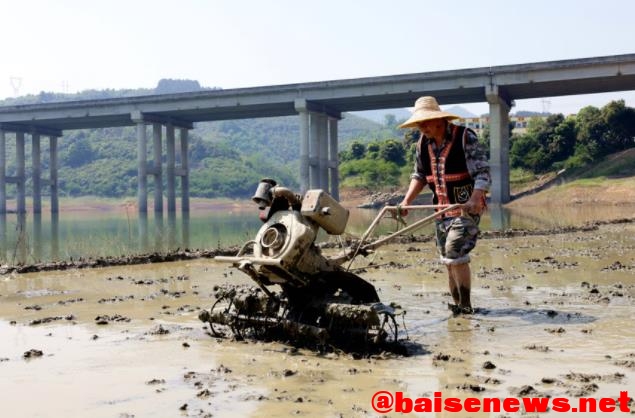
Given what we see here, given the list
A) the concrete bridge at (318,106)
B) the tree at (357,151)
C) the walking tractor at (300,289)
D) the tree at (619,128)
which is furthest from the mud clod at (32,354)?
the tree at (357,151)

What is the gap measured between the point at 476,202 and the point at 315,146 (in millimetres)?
54797

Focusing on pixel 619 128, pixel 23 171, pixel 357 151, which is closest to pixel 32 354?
pixel 619 128

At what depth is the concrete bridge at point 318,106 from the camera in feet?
166

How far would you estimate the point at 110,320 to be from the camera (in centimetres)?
760

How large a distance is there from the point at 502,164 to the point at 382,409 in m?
49.8

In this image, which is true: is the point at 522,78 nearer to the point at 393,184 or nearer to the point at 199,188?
the point at 393,184

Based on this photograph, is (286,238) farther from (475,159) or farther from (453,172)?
(475,159)

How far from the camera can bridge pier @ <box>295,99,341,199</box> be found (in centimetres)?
6012

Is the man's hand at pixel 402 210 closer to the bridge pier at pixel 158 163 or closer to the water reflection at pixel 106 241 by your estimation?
the water reflection at pixel 106 241

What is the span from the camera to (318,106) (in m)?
61.6

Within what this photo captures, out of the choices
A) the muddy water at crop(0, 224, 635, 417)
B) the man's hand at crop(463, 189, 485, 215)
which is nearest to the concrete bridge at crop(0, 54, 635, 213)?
the muddy water at crop(0, 224, 635, 417)

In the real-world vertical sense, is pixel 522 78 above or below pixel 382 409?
above

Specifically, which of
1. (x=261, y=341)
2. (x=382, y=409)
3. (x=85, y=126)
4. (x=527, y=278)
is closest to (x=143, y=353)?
(x=261, y=341)

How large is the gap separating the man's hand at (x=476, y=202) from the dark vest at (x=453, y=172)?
9.0 inches
